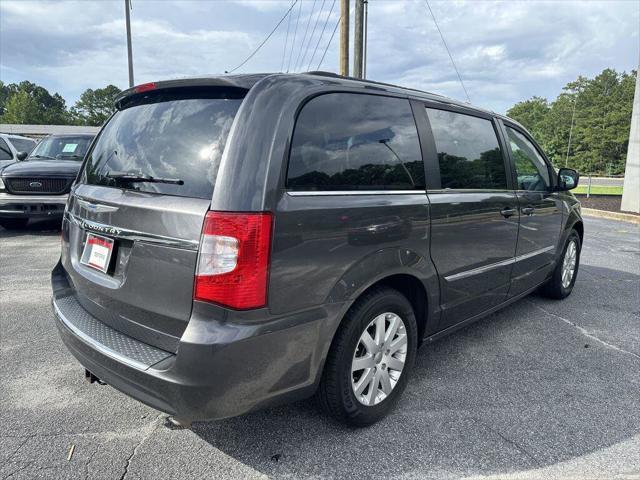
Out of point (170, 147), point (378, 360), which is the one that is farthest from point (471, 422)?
point (170, 147)

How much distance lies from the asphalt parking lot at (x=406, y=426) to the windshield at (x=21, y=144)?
29.4ft

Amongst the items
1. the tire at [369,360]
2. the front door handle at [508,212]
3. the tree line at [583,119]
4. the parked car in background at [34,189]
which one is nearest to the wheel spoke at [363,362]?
the tire at [369,360]

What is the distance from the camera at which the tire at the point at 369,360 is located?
7.68 feet

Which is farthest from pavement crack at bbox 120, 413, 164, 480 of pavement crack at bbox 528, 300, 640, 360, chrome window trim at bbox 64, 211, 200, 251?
pavement crack at bbox 528, 300, 640, 360

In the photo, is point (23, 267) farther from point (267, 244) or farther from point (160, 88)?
point (267, 244)

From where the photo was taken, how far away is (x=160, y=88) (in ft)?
8.02

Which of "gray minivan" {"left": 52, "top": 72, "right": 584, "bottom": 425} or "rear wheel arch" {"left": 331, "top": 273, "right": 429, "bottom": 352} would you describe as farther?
"rear wheel arch" {"left": 331, "top": 273, "right": 429, "bottom": 352}

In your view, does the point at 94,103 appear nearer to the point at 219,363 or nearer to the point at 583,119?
the point at 583,119

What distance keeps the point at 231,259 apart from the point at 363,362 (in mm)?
1021

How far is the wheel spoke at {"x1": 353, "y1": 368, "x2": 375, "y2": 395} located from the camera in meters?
2.49

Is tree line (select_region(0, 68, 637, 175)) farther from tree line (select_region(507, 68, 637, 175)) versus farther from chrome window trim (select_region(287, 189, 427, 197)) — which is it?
chrome window trim (select_region(287, 189, 427, 197))

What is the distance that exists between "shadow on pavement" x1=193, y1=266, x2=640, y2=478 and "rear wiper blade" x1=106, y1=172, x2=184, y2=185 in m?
1.38

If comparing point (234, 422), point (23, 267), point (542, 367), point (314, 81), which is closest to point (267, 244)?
point (314, 81)

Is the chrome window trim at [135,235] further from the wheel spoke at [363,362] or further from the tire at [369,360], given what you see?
the wheel spoke at [363,362]
